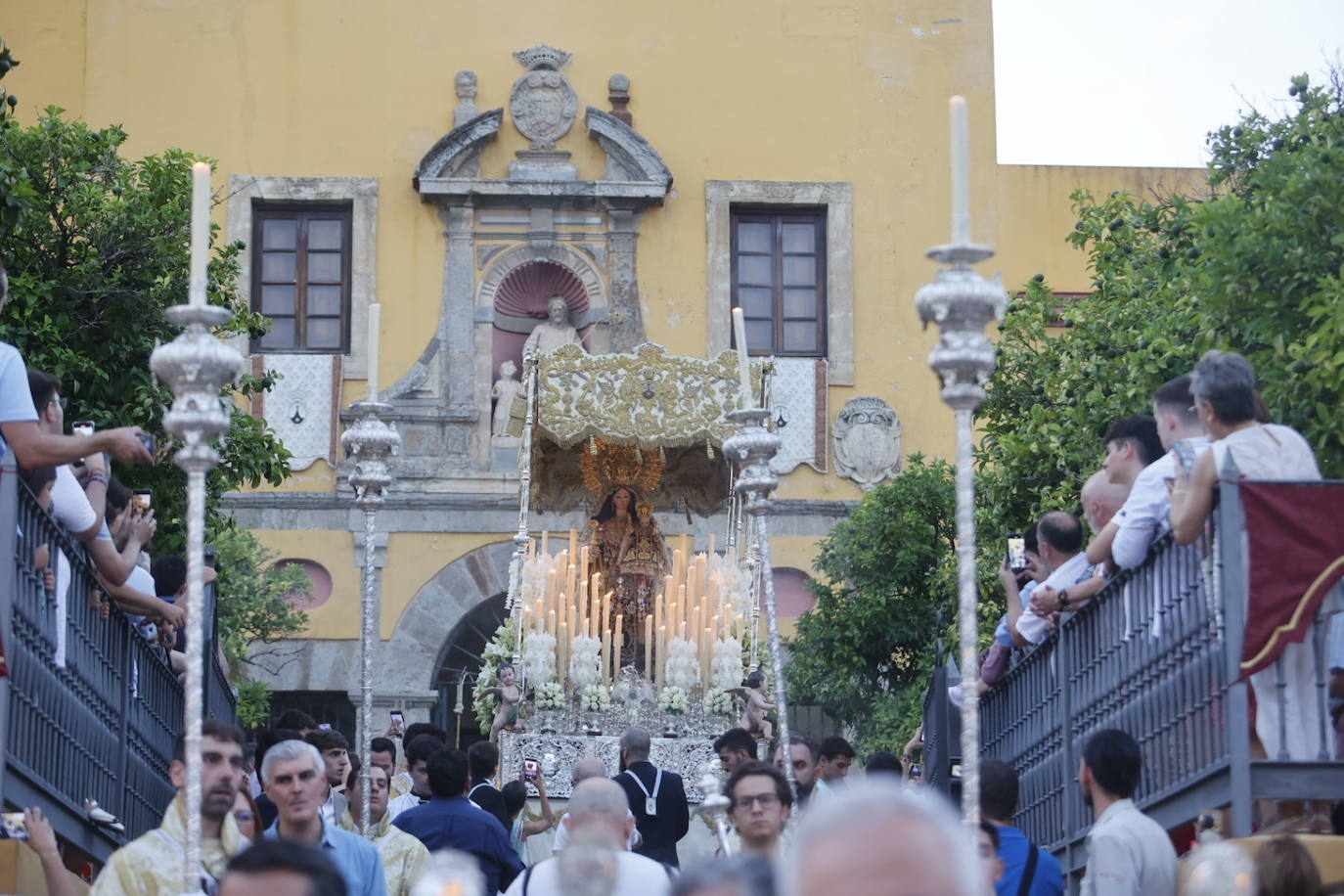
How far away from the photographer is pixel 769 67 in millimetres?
25094

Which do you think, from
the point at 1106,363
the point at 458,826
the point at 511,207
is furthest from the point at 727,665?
the point at 511,207

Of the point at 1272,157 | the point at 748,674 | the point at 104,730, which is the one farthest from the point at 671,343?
the point at 104,730

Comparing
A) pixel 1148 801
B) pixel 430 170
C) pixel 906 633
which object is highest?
pixel 430 170

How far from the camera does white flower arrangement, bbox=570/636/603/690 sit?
49.6ft

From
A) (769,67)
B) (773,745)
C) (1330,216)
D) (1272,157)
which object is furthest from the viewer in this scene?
(769,67)

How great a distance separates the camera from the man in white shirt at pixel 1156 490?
8250 mm

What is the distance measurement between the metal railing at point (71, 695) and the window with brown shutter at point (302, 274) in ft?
43.7

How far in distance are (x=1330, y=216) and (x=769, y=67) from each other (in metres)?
13.9

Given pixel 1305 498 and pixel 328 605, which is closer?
pixel 1305 498

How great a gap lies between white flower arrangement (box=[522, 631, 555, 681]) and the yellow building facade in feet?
26.9

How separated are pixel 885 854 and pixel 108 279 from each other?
1358cm

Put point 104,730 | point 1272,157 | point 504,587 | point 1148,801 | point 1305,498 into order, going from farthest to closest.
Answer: point 504,587 → point 1272,157 → point 104,730 → point 1148,801 → point 1305,498

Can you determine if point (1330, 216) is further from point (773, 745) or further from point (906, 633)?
point (906, 633)

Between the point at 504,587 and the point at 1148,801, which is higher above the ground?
the point at 504,587
